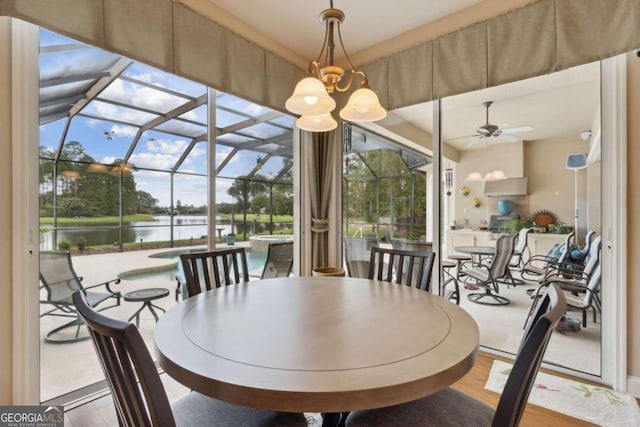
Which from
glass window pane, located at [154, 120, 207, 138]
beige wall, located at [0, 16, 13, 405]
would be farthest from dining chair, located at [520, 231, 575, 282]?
beige wall, located at [0, 16, 13, 405]

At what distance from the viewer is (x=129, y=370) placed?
724 mm

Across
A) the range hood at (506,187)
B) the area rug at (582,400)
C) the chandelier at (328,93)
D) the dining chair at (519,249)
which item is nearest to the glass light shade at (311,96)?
the chandelier at (328,93)

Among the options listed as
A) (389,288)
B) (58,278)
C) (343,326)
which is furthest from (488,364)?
(58,278)

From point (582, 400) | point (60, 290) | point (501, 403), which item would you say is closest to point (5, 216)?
point (60, 290)

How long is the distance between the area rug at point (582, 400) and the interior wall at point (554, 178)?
4.44ft

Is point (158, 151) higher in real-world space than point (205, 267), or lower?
higher

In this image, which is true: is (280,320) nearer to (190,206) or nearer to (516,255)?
(190,206)

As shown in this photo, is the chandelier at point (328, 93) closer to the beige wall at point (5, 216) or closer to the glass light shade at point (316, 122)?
the glass light shade at point (316, 122)

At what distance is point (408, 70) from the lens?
9.22 feet

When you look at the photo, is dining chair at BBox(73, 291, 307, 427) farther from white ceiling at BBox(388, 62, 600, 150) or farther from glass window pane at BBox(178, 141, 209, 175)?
white ceiling at BBox(388, 62, 600, 150)

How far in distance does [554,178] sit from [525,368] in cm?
308

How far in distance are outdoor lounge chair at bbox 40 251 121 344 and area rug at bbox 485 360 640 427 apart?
3125 mm

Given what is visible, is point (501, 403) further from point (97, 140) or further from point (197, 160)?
point (97, 140)

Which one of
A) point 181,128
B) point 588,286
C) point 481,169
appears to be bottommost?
point 588,286
